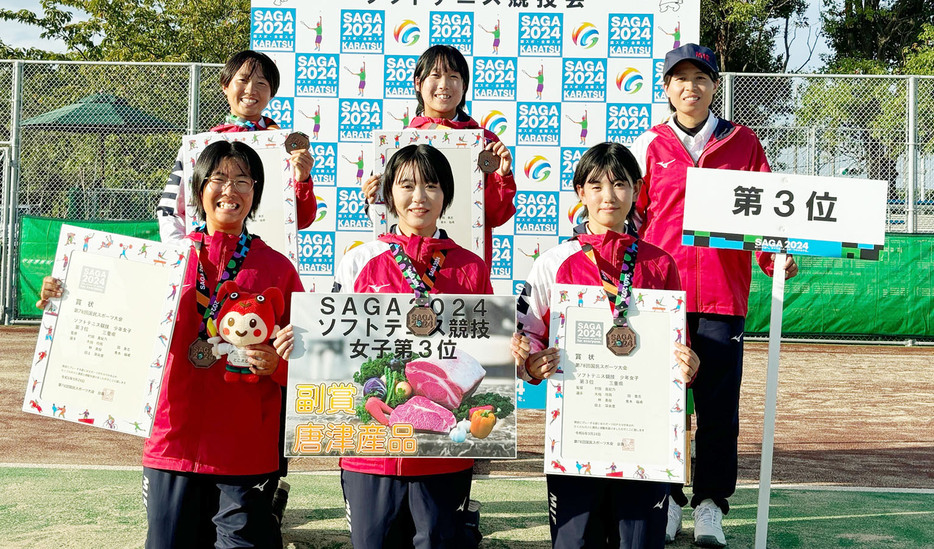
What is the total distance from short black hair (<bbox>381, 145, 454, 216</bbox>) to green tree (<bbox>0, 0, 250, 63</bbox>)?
20178 millimetres

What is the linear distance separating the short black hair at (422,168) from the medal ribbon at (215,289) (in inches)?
20.2

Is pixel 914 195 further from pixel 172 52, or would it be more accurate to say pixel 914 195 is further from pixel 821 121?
pixel 172 52

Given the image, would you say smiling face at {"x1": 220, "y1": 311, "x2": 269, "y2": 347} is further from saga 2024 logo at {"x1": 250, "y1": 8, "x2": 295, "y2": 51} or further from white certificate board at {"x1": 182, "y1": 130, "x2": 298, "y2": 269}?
saga 2024 logo at {"x1": 250, "y1": 8, "x2": 295, "y2": 51}

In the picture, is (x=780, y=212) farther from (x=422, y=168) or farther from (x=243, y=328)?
(x=243, y=328)

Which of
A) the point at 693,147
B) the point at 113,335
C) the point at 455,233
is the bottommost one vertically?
the point at 113,335

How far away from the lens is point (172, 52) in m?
22.4

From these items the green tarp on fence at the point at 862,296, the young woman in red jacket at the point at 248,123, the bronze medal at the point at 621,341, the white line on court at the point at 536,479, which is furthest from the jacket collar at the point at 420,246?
the green tarp on fence at the point at 862,296

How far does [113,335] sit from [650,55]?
14.1 feet

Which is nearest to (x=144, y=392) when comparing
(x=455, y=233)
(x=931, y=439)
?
(x=455, y=233)

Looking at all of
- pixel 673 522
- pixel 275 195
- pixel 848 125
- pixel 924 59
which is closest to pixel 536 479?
pixel 673 522

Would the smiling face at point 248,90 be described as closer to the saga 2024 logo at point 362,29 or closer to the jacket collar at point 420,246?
the jacket collar at point 420,246

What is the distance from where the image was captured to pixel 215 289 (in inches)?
115

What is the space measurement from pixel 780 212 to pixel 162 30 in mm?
22233

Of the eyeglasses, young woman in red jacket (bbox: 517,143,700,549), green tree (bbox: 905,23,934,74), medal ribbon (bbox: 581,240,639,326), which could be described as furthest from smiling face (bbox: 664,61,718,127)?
green tree (bbox: 905,23,934,74)
